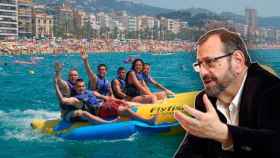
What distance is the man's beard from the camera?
126 cm

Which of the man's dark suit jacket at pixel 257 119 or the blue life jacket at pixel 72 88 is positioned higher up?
the man's dark suit jacket at pixel 257 119

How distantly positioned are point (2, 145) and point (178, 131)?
8.82 ft

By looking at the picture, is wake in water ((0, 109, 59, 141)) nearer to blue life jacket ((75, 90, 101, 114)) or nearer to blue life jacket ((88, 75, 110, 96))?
blue life jacket ((75, 90, 101, 114))

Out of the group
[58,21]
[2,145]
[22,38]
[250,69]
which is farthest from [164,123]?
[58,21]

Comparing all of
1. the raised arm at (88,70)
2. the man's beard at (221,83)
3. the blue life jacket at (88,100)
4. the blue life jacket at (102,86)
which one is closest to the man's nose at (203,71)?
the man's beard at (221,83)

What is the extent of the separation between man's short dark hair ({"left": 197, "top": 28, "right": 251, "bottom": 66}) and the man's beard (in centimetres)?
5

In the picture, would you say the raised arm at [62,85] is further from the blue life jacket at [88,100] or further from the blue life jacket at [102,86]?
the blue life jacket at [102,86]

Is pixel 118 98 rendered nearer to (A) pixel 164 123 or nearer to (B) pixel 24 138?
(A) pixel 164 123

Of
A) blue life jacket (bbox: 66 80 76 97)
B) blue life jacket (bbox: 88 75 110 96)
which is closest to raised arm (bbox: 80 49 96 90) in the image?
blue life jacket (bbox: 88 75 110 96)

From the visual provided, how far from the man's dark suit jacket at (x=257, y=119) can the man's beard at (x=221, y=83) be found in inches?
1.4

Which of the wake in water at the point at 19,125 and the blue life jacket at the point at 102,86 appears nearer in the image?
the blue life jacket at the point at 102,86

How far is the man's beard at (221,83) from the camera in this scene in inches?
49.7

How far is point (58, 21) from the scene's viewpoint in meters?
123

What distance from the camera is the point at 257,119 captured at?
1203mm
